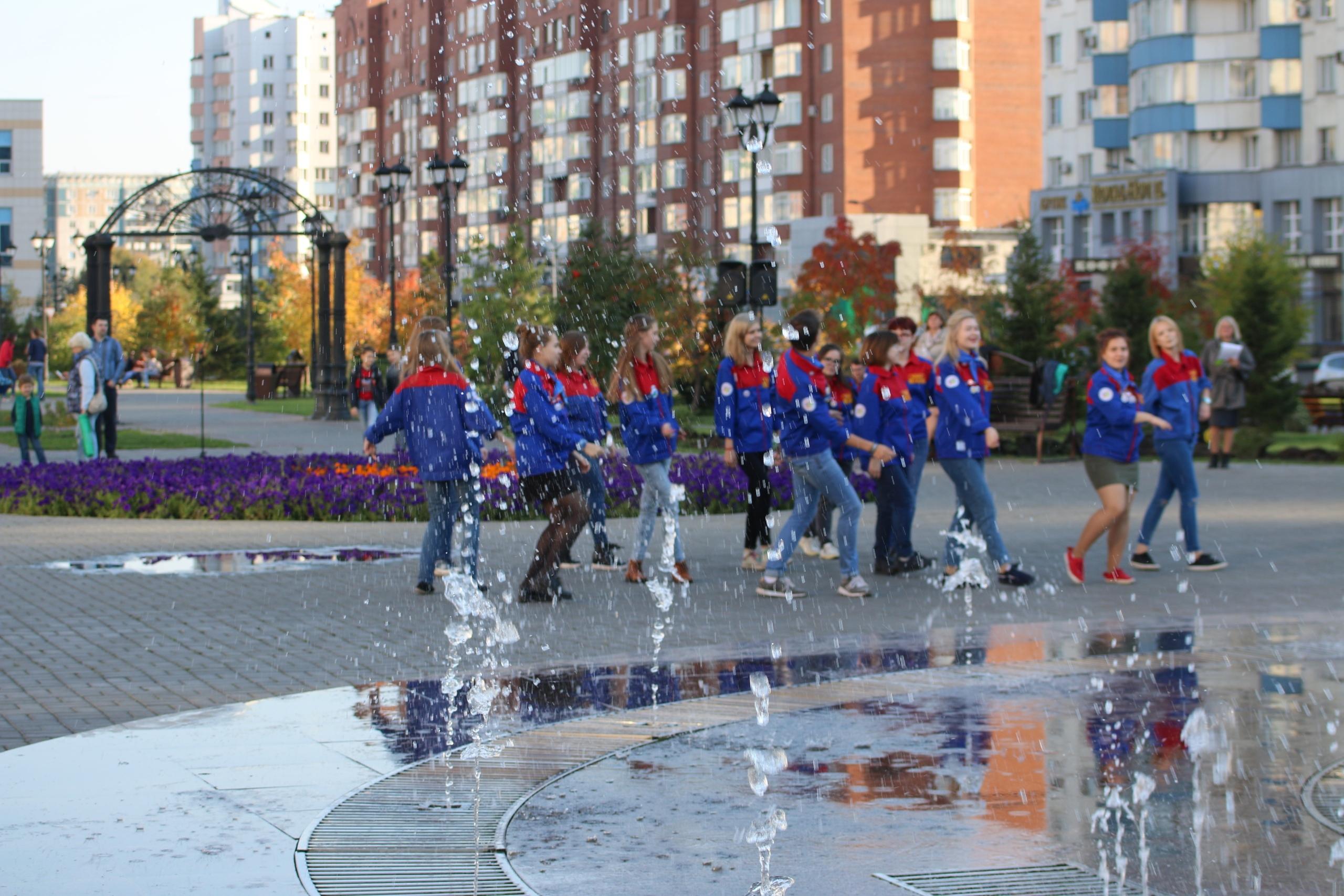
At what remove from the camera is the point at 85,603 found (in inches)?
431

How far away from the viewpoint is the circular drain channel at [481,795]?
4914mm

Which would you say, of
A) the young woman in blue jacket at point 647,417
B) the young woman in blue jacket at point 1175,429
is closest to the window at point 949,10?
the young woman in blue jacket at point 1175,429

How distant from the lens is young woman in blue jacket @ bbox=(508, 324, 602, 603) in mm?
10945

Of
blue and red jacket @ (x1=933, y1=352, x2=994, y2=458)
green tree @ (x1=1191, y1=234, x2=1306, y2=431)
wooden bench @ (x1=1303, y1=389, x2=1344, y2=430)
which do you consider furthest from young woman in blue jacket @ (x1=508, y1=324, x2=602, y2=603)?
wooden bench @ (x1=1303, y1=389, x2=1344, y2=430)

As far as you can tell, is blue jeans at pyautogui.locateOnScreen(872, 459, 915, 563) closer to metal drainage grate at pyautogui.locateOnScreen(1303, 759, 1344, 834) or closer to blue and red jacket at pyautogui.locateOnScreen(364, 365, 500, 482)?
blue and red jacket at pyautogui.locateOnScreen(364, 365, 500, 482)

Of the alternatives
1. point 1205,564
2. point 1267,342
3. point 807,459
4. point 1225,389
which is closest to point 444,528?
point 807,459

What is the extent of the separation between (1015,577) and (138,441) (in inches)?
855

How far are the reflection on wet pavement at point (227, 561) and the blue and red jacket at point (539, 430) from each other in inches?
103

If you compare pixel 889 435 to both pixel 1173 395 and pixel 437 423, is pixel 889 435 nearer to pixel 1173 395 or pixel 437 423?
pixel 1173 395

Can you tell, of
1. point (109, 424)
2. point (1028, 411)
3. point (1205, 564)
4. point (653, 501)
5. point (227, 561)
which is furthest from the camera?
point (1028, 411)

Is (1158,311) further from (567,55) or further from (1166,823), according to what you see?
(567,55)

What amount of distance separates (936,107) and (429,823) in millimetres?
77044

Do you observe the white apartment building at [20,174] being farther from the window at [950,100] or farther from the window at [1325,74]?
the window at [1325,74]

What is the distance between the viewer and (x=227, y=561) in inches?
526
